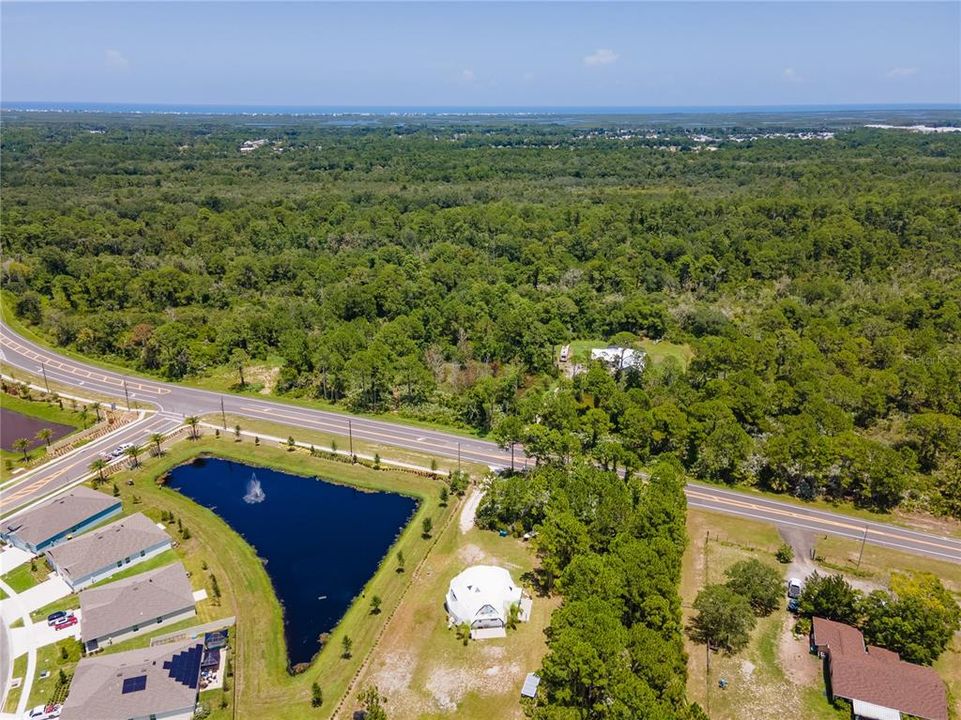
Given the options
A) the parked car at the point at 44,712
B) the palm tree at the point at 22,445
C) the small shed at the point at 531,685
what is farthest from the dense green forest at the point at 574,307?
the parked car at the point at 44,712

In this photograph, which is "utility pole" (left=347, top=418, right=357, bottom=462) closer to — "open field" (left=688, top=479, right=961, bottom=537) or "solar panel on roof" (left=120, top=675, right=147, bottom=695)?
"solar panel on roof" (left=120, top=675, right=147, bottom=695)

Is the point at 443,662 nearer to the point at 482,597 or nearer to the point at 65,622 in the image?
the point at 482,597

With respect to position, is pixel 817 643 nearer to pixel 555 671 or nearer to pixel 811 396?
pixel 555 671

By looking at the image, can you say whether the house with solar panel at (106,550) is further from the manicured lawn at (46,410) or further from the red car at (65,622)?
the manicured lawn at (46,410)

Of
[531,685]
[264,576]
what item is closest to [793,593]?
[531,685]

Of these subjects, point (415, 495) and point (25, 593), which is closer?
point (25, 593)

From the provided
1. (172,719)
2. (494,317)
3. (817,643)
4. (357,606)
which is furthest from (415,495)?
(494,317)
